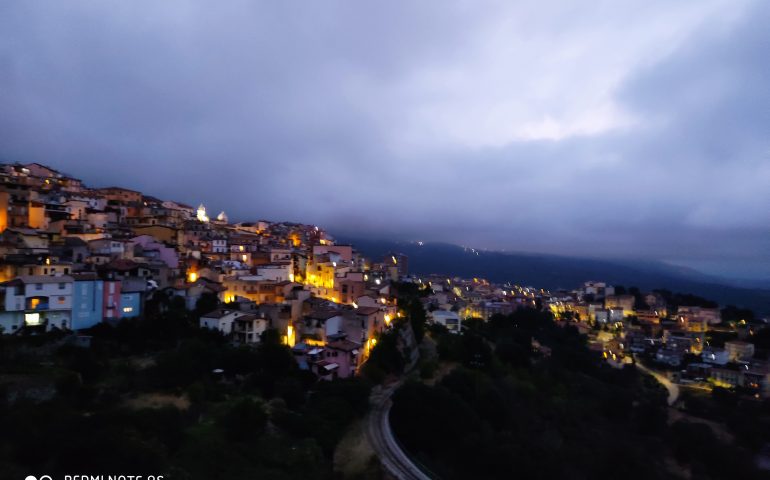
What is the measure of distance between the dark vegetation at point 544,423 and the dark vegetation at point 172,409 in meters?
4.08

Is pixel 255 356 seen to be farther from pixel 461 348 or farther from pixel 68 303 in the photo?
Result: pixel 461 348

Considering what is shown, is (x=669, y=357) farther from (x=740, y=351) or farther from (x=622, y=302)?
(x=622, y=302)

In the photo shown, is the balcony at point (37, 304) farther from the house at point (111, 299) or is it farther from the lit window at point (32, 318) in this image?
the house at point (111, 299)

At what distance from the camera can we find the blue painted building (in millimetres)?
20047

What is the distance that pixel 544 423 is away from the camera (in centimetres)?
2792

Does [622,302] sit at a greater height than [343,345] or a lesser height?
lesser

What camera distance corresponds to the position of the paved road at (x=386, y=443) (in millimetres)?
16125

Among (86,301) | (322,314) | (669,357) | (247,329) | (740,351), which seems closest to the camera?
(86,301)

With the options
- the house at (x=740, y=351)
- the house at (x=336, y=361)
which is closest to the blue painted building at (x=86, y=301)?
the house at (x=336, y=361)

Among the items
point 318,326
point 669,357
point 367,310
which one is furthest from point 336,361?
point 669,357

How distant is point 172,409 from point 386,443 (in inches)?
355

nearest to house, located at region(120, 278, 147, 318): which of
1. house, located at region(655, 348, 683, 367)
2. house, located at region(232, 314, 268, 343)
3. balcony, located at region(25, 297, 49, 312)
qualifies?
balcony, located at region(25, 297, 49, 312)

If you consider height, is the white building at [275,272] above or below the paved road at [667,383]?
above

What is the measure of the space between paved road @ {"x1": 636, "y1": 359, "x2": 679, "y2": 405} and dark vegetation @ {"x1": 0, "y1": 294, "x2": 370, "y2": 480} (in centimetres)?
3528
